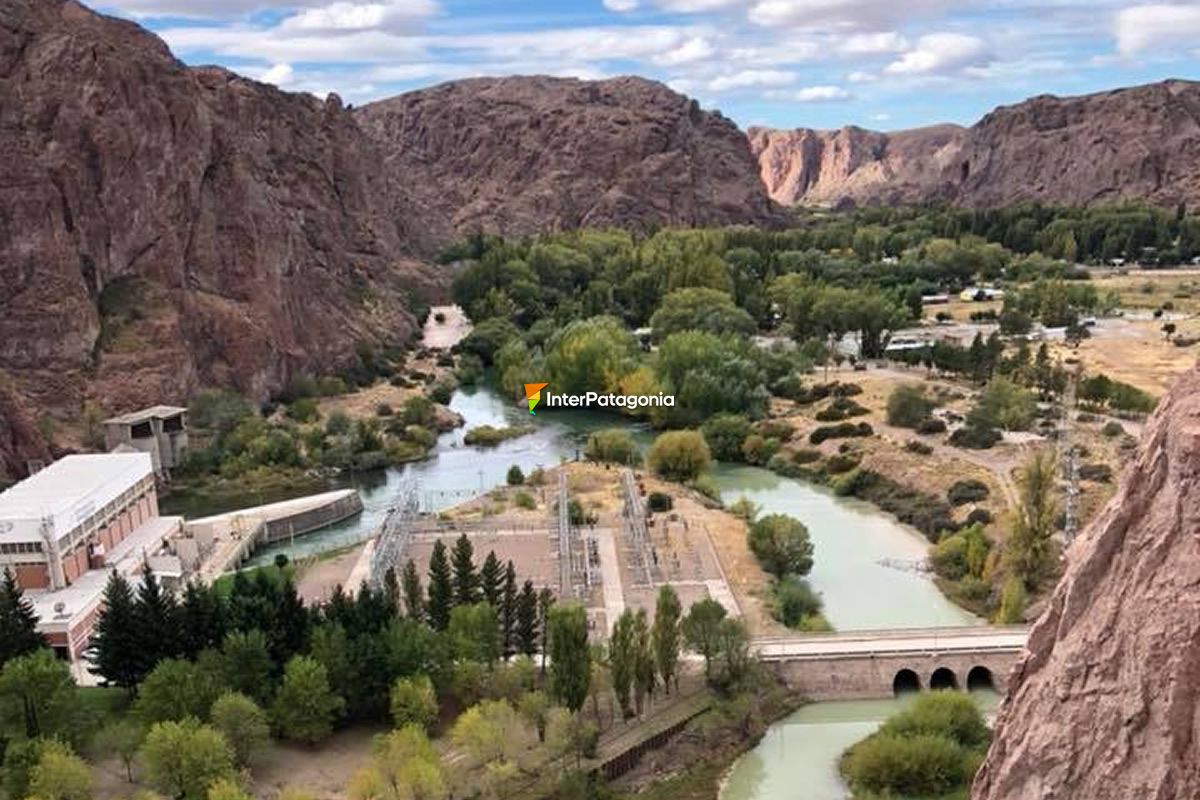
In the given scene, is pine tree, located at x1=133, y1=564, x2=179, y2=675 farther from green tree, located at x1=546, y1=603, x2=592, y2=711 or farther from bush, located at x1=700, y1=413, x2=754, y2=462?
bush, located at x1=700, y1=413, x2=754, y2=462

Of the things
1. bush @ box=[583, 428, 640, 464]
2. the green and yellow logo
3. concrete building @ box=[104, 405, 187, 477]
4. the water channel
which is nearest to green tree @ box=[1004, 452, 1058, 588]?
the water channel

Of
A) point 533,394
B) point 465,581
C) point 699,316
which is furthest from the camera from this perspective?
point 699,316

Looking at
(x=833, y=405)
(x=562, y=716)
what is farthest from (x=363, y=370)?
(x=562, y=716)

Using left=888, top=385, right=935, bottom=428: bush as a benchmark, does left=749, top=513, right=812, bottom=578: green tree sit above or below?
below

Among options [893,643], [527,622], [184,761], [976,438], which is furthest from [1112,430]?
[184,761]

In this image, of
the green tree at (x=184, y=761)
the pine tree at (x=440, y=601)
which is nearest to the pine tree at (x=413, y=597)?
the pine tree at (x=440, y=601)

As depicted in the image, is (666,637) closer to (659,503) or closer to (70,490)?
(659,503)

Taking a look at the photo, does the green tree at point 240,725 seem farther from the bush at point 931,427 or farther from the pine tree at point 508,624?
the bush at point 931,427
